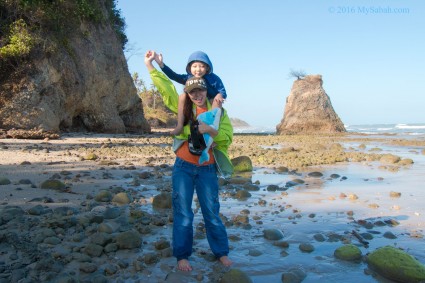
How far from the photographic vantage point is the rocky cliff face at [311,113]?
118ft

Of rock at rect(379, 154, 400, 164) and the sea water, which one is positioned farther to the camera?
the sea water

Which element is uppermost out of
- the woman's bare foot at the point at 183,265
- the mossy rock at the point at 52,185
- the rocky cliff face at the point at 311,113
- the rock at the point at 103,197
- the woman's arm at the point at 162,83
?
the rocky cliff face at the point at 311,113

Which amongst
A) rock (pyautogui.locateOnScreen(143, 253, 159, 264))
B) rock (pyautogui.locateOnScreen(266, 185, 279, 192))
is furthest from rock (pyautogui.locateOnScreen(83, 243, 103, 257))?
rock (pyautogui.locateOnScreen(266, 185, 279, 192))

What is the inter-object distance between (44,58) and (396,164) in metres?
13.6

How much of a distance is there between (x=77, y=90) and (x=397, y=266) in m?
17.2

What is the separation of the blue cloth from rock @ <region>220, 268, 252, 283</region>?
1.44 metres

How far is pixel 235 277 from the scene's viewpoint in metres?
2.70

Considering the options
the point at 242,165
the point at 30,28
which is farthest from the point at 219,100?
the point at 30,28

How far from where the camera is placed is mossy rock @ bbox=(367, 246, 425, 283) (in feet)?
9.12

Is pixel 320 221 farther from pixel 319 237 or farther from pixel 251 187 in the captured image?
pixel 251 187

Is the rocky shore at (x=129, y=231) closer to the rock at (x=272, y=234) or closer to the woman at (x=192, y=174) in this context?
the rock at (x=272, y=234)

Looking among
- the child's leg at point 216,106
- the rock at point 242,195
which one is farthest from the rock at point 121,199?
the child's leg at point 216,106

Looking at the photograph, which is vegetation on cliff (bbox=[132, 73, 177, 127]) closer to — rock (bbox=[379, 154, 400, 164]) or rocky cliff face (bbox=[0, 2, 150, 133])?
rocky cliff face (bbox=[0, 2, 150, 133])

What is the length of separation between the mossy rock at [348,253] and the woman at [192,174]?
99cm
